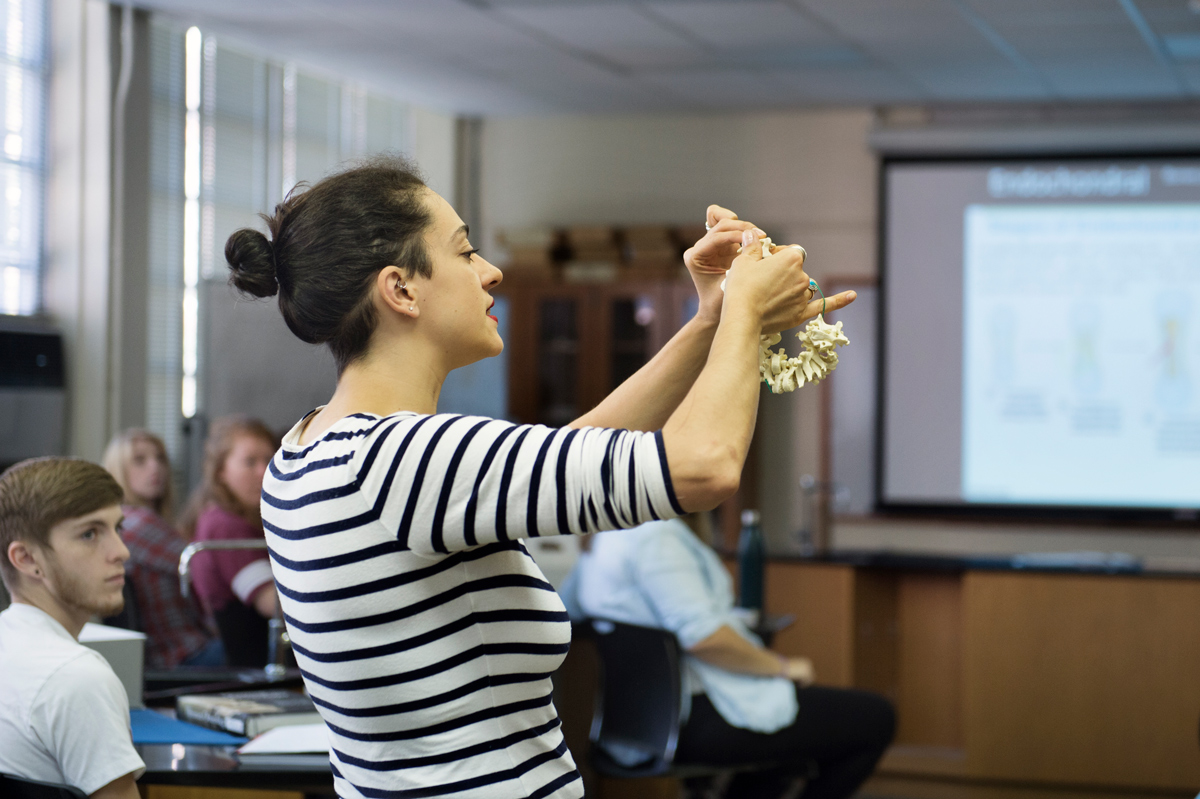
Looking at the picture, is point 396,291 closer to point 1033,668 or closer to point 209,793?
point 209,793

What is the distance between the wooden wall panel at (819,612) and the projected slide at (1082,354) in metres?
1.50

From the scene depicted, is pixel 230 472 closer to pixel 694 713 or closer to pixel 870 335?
pixel 694 713

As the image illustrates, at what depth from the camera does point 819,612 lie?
4.64 m

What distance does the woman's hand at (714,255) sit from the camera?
109cm

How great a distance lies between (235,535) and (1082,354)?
3.81 metres

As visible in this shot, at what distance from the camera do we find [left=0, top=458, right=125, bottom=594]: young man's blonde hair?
5.71 ft

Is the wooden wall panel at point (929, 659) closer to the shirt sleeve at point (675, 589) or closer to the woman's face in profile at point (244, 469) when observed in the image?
the shirt sleeve at point (675, 589)

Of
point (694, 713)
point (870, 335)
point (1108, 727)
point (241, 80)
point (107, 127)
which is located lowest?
point (1108, 727)

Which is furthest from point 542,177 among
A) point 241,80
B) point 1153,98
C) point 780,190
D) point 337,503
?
point 337,503

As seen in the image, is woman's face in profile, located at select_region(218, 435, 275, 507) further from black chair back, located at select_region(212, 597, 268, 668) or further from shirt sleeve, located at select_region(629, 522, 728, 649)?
shirt sleeve, located at select_region(629, 522, 728, 649)

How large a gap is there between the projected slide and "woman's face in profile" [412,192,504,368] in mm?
5004

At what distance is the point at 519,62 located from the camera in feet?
18.3

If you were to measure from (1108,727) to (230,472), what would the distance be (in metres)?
3.15

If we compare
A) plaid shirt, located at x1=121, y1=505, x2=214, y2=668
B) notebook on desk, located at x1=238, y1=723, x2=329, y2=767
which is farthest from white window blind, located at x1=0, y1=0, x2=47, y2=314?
notebook on desk, located at x1=238, y1=723, x2=329, y2=767
